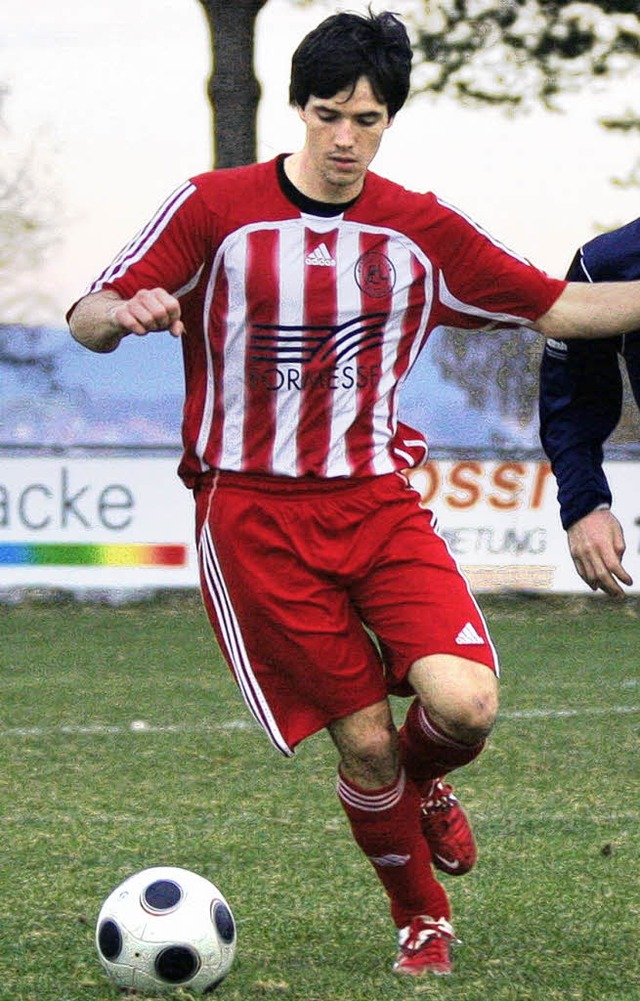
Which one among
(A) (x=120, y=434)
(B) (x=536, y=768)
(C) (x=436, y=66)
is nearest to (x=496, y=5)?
(C) (x=436, y=66)

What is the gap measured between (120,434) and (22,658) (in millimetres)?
2855

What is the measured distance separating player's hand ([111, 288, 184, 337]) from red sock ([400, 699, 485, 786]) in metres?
1.10

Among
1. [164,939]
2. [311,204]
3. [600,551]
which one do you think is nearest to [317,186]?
[311,204]

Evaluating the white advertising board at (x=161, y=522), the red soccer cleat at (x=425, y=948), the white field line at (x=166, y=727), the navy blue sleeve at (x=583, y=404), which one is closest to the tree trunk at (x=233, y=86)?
the white advertising board at (x=161, y=522)

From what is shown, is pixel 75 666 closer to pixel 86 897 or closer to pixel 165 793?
pixel 165 793

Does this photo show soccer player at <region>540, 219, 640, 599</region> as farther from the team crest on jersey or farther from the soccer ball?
the soccer ball

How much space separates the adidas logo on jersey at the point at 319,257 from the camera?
4047 mm

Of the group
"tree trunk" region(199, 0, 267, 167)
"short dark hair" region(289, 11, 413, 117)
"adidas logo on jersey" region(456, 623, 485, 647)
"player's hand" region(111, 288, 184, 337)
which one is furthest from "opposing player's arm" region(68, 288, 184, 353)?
"tree trunk" region(199, 0, 267, 167)

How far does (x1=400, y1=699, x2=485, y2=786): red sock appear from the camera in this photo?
4020 millimetres

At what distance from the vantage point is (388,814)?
13.4ft

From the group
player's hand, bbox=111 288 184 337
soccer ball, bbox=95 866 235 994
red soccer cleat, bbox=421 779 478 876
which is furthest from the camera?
red soccer cleat, bbox=421 779 478 876

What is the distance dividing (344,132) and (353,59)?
190 millimetres

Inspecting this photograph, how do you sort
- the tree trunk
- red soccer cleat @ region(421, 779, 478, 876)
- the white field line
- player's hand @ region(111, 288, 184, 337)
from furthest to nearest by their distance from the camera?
the tree trunk → the white field line → red soccer cleat @ region(421, 779, 478, 876) → player's hand @ region(111, 288, 184, 337)

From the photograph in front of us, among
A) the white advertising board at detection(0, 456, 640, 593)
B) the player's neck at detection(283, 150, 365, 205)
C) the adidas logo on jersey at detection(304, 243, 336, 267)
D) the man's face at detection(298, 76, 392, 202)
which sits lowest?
the white advertising board at detection(0, 456, 640, 593)
